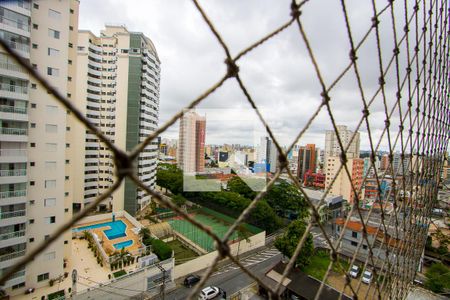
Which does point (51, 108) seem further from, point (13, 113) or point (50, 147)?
point (50, 147)

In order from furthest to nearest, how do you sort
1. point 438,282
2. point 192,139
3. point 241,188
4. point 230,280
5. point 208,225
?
point 241,188, point 208,225, point 192,139, point 230,280, point 438,282

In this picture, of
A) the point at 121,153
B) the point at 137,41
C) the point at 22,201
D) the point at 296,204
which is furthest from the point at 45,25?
the point at 296,204

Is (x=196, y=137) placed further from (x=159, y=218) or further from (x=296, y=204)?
(x=296, y=204)

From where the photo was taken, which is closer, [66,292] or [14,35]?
[14,35]

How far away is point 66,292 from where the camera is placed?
14.2ft

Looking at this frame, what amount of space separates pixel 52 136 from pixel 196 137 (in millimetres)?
3440

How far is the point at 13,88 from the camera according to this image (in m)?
3.98

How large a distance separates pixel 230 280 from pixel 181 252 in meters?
1.61

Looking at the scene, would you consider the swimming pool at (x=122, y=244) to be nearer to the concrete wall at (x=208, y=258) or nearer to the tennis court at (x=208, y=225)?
the tennis court at (x=208, y=225)

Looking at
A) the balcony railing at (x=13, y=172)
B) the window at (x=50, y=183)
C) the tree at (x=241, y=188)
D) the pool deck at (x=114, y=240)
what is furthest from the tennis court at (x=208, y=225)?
the balcony railing at (x=13, y=172)

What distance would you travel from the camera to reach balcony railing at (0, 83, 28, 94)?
388 centimetres

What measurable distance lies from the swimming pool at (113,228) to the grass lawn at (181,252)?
5.22ft

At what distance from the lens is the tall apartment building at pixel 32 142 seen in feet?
12.8

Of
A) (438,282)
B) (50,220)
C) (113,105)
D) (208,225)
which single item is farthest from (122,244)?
(438,282)
